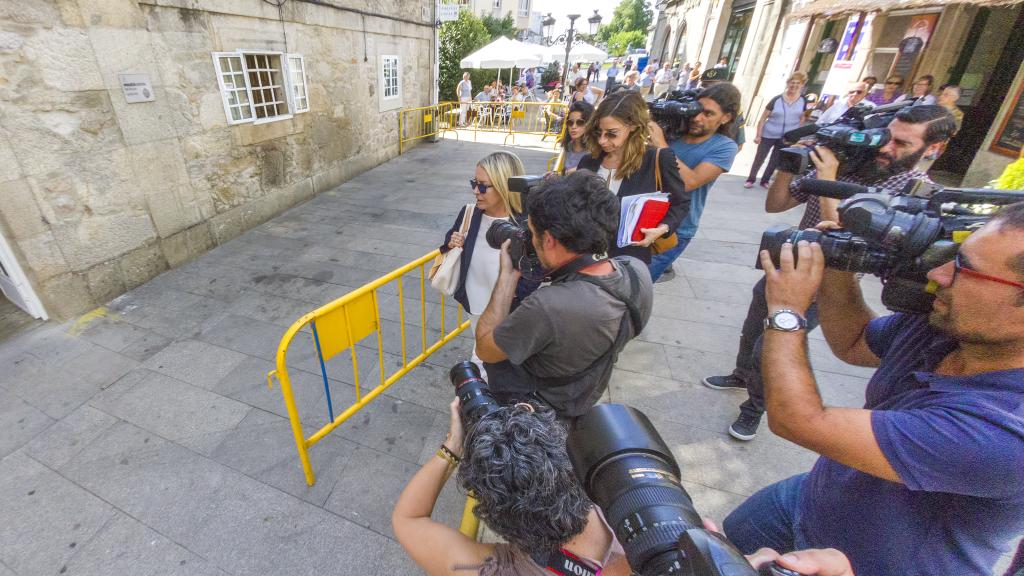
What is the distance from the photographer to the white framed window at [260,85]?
227 inches

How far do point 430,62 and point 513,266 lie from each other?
38.5 ft

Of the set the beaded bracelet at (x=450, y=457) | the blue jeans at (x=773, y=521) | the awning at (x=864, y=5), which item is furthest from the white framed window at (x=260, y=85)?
the awning at (x=864, y=5)

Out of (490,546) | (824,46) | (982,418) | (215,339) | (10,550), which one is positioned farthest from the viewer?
(824,46)

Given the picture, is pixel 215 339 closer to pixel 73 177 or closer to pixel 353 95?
pixel 73 177

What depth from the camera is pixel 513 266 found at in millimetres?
1756

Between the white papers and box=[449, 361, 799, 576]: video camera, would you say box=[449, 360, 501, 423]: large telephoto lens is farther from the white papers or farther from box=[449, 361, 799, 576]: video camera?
the white papers

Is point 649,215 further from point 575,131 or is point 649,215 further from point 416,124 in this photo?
point 416,124

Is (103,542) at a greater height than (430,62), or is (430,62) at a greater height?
(430,62)

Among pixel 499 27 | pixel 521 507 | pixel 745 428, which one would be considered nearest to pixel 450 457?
pixel 521 507

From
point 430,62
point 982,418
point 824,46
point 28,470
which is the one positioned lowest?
point 28,470

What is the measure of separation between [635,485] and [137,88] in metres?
6.23

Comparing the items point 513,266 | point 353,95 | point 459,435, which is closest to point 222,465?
point 459,435

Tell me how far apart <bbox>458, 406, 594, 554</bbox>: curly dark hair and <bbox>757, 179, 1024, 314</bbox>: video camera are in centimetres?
98

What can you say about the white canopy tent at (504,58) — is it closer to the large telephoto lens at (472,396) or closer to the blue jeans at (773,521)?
the large telephoto lens at (472,396)
